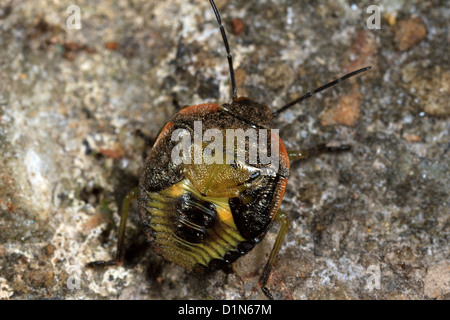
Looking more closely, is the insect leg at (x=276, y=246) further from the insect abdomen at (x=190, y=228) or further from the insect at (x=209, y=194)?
the insect abdomen at (x=190, y=228)

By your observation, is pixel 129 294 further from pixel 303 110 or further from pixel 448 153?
pixel 448 153

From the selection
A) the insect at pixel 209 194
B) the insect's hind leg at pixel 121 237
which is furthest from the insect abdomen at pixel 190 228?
the insect's hind leg at pixel 121 237

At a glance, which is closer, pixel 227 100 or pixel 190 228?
pixel 190 228

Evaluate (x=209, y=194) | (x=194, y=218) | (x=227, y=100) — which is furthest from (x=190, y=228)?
(x=227, y=100)

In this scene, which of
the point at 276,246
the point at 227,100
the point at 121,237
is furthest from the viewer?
the point at 227,100

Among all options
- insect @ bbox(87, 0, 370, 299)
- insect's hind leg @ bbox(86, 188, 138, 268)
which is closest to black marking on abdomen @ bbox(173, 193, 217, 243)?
insect @ bbox(87, 0, 370, 299)

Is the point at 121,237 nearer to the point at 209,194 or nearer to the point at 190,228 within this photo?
the point at 190,228

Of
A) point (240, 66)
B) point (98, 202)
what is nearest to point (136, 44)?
point (240, 66)
